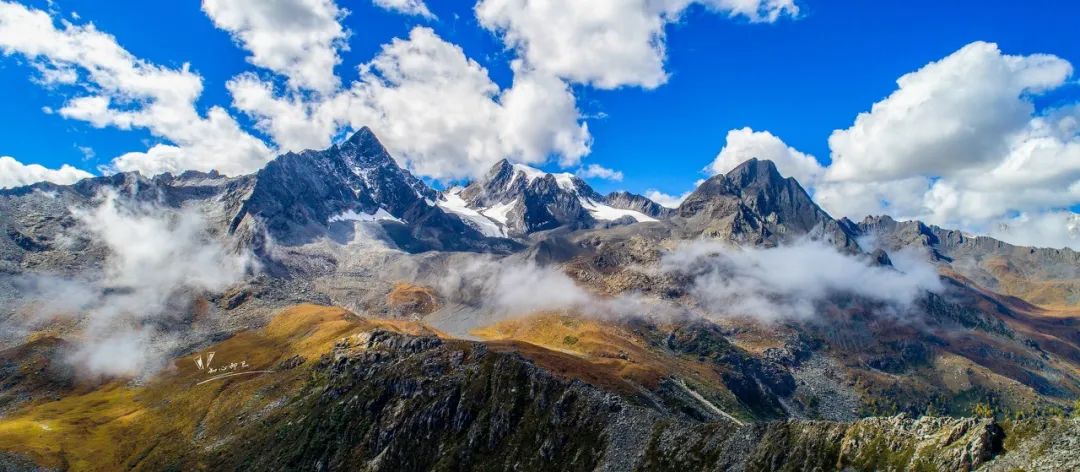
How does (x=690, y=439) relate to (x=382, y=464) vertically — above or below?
above

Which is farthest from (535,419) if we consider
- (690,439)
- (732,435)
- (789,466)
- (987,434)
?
(987,434)

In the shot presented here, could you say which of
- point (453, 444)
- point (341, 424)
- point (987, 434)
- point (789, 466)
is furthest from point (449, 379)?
point (987, 434)

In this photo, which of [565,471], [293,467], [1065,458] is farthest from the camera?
[293,467]

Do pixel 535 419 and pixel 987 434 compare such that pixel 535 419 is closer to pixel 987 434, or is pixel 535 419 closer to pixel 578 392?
pixel 578 392

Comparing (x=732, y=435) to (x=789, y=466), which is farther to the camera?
(x=732, y=435)

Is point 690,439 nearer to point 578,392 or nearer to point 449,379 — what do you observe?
point 578,392

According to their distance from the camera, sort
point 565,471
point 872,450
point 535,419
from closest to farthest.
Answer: point 872,450, point 565,471, point 535,419

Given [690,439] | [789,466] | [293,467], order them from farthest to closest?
1. [293,467]
2. [690,439]
3. [789,466]

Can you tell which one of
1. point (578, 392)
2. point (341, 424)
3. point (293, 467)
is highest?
point (578, 392)

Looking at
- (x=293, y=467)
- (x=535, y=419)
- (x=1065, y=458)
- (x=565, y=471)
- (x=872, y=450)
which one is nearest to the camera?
(x=1065, y=458)
